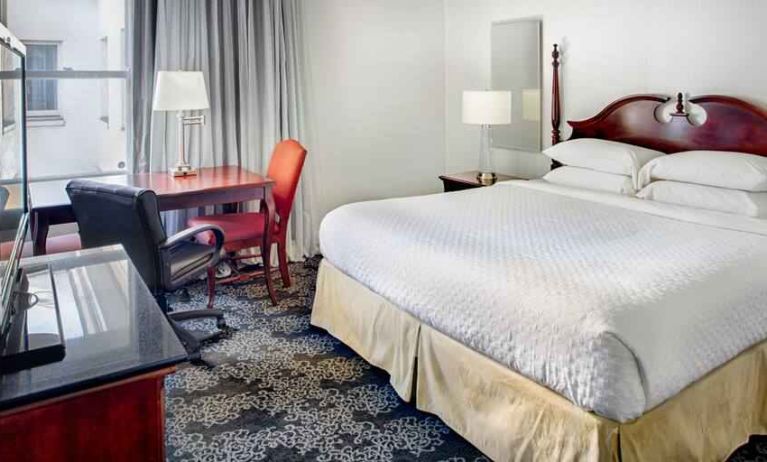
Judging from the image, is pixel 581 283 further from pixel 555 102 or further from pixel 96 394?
pixel 555 102

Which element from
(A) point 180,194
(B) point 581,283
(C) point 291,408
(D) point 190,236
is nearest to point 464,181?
(A) point 180,194

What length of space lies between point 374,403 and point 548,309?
1037 mm

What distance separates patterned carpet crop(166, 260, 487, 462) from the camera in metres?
2.26

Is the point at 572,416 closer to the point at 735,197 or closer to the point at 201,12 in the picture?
the point at 735,197

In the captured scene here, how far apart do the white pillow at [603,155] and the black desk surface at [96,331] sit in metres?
2.78

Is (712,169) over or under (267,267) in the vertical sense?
over

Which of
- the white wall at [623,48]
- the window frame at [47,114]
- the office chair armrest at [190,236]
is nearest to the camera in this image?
the office chair armrest at [190,236]

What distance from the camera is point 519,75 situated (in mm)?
4613

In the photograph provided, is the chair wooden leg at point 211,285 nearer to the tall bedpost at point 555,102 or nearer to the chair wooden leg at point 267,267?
the chair wooden leg at point 267,267

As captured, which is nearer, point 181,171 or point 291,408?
point 291,408

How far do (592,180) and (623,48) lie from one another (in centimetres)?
93

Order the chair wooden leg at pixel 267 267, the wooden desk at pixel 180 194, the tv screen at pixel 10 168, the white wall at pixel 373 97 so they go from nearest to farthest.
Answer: the tv screen at pixel 10 168
the wooden desk at pixel 180 194
the chair wooden leg at pixel 267 267
the white wall at pixel 373 97

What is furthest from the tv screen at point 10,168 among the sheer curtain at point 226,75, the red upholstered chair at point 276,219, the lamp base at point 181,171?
the sheer curtain at point 226,75

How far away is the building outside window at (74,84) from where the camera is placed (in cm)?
396
